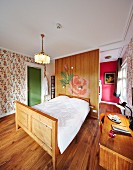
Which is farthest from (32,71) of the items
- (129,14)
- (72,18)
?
(129,14)

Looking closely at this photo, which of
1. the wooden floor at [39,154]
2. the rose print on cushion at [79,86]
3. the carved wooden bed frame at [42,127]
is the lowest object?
the wooden floor at [39,154]

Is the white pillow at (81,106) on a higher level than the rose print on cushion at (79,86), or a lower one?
lower

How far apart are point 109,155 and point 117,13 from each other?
217 centimetres

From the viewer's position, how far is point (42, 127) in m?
1.31

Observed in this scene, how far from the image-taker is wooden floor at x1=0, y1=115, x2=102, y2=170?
1209 millimetres

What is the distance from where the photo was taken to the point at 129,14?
1325mm

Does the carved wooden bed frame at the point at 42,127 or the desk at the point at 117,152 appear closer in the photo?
the desk at the point at 117,152

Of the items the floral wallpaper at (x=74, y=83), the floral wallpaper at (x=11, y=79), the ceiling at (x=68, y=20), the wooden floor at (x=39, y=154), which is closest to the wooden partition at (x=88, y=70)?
the floral wallpaper at (x=74, y=83)

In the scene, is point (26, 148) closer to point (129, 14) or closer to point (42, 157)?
point (42, 157)

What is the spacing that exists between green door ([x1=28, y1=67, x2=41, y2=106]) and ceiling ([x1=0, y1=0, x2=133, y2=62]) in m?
1.73

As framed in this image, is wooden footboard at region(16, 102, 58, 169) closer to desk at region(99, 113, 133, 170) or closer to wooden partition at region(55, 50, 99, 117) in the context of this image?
desk at region(99, 113, 133, 170)

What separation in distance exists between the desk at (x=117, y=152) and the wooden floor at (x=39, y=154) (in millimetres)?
544

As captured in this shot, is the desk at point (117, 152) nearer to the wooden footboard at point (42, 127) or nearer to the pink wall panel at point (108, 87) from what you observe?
the wooden footboard at point (42, 127)

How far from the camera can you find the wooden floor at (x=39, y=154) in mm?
1209
